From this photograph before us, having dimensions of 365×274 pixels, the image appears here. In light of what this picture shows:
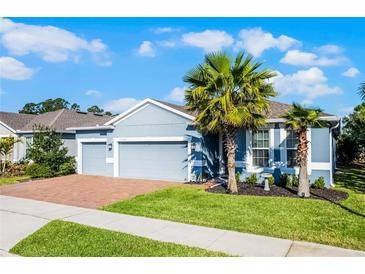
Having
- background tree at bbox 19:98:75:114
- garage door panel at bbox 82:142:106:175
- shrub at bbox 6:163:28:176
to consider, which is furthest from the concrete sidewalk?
background tree at bbox 19:98:75:114

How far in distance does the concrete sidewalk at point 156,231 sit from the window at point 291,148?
731 centimetres

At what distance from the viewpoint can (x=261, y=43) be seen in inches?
518

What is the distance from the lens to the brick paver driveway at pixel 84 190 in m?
11.1

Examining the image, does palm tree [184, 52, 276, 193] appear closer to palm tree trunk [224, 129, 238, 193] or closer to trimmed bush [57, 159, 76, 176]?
palm tree trunk [224, 129, 238, 193]

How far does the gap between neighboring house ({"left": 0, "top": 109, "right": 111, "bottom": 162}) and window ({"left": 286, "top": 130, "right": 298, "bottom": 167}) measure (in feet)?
45.7

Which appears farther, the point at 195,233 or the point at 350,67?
the point at 350,67

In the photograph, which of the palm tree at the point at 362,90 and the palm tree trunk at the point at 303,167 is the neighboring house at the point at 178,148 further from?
the palm tree trunk at the point at 303,167

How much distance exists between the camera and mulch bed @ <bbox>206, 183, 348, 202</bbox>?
1052 centimetres

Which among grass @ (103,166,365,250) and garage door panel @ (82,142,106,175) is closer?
grass @ (103,166,365,250)

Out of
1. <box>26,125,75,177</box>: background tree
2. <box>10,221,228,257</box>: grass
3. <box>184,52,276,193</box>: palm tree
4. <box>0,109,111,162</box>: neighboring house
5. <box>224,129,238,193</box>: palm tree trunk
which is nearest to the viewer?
<box>10,221,228,257</box>: grass

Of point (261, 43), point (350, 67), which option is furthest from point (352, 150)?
point (261, 43)

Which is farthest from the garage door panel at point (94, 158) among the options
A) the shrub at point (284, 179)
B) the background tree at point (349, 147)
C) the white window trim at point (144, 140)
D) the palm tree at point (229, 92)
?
the background tree at point (349, 147)

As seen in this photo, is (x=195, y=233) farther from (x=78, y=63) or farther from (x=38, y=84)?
(x=38, y=84)

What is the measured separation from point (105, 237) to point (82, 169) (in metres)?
13.5
